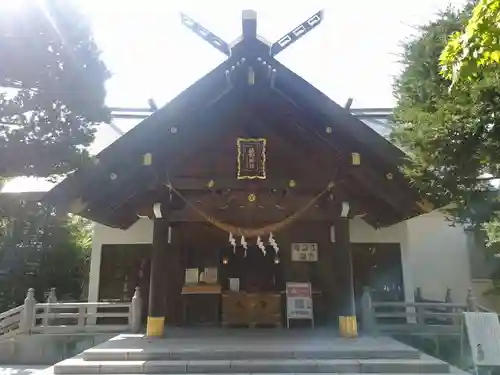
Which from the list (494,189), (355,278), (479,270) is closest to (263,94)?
(494,189)

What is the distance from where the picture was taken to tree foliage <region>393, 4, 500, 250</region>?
16.1ft

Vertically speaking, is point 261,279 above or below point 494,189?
below

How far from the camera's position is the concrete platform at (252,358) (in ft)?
A: 18.9

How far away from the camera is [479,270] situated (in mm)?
11461

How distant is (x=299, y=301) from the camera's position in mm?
8922

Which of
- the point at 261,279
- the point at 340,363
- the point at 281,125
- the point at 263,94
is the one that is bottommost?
the point at 340,363

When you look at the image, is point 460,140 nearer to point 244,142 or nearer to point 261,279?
point 244,142

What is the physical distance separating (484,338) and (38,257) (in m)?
12.1

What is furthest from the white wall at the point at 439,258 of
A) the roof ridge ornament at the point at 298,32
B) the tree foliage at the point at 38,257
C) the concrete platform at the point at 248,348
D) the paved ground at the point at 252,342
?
the tree foliage at the point at 38,257

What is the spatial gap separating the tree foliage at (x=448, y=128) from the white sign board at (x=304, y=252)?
371cm

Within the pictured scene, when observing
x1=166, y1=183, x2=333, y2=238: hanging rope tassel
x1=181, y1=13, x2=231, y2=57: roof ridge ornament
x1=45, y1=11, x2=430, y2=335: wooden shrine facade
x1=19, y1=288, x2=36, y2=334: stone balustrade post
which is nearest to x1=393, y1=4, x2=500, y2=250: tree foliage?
x1=45, y1=11, x2=430, y2=335: wooden shrine facade

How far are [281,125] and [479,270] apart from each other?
7576mm

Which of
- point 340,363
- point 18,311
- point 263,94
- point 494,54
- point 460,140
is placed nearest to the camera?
point 494,54

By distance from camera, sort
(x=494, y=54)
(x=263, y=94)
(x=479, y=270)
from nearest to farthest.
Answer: (x=494, y=54), (x=263, y=94), (x=479, y=270)
